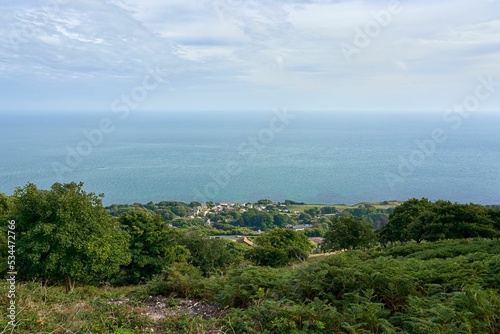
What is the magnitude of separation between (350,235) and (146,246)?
11.1 metres

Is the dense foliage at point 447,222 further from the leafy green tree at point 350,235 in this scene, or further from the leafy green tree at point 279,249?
the leafy green tree at point 279,249

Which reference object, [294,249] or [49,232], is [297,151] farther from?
[49,232]

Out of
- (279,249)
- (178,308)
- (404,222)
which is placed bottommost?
(279,249)

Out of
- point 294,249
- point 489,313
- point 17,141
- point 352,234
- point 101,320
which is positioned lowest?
point 294,249

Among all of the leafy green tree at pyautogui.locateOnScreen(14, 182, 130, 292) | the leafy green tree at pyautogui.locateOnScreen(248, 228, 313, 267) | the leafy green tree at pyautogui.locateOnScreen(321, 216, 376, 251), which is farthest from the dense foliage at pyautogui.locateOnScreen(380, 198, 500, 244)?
the leafy green tree at pyautogui.locateOnScreen(14, 182, 130, 292)

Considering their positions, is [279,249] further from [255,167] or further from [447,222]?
[255,167]

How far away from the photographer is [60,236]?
1160cm

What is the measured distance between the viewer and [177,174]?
9244cm

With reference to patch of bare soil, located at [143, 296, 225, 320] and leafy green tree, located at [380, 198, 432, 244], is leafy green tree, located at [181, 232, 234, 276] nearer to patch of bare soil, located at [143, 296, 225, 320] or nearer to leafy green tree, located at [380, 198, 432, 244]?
leafy green tree, located at [380, 198, 432, 244]

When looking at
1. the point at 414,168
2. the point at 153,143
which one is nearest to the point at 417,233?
the point at 414,168

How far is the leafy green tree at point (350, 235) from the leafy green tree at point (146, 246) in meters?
9.03

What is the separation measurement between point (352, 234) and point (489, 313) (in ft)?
50.9

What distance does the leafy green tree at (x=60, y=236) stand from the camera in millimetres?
11547

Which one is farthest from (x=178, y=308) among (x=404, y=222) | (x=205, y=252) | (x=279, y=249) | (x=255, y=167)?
(x=255, y=167)
